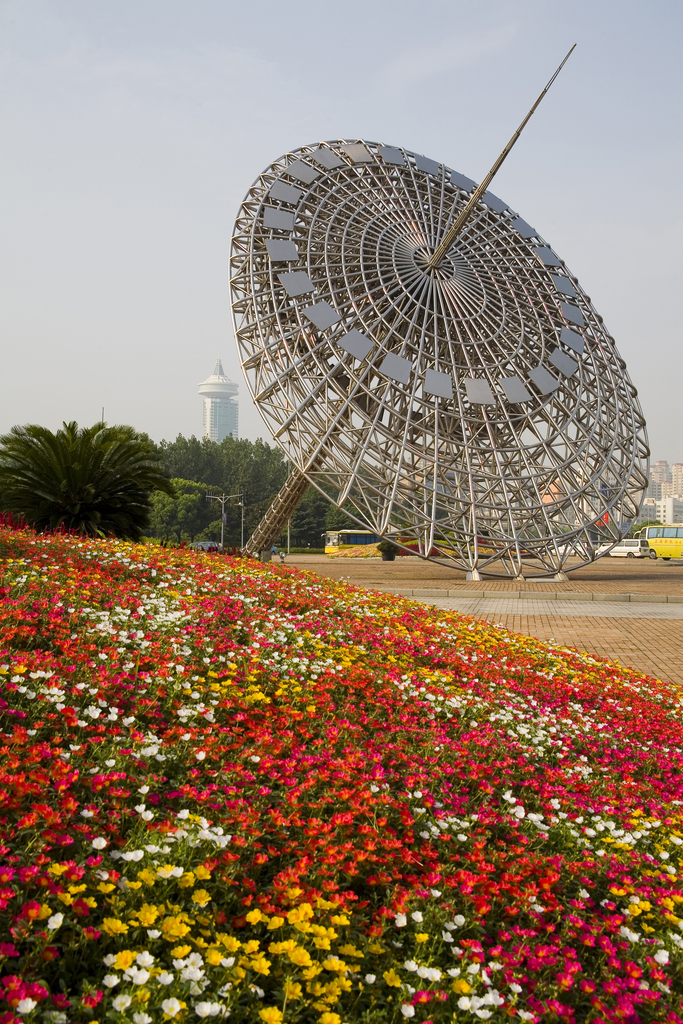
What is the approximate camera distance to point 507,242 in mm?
33188

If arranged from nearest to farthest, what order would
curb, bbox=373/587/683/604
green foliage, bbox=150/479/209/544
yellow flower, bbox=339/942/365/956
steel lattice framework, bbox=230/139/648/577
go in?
1. yellow flower, bbox=339/942/365/956
2. curb, bbox=373/587/683/604
3. steel lattice framework, bbox=230/139/648/577
4. green foliage, bbox=150/479/209/544

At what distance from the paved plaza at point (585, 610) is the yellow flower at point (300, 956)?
9.93m

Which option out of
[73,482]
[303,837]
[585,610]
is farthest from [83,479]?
[303,837]

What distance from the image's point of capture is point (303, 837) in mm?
4285

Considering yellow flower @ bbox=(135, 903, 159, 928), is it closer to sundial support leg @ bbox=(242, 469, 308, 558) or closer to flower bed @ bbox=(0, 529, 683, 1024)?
flower bed @ bbox=(0, 529, 683, 1024)

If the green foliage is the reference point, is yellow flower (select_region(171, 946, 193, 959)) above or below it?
below

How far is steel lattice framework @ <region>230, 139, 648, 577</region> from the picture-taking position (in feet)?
87.2

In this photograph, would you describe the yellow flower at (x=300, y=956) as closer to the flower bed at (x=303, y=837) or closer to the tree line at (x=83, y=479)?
the flower bed at (x=303, y=837)

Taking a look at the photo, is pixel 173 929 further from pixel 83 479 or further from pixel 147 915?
pixel 83 479

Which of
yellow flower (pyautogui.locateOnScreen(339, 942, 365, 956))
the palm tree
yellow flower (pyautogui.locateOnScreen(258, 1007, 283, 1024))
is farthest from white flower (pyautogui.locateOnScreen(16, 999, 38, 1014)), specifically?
the palm tree

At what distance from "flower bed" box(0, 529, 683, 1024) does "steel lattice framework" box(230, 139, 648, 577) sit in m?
18.8

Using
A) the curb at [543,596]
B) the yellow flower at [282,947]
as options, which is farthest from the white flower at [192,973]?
the curb at [543,596]

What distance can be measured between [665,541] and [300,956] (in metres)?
76.0

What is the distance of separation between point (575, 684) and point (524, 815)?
4731 millimetres
